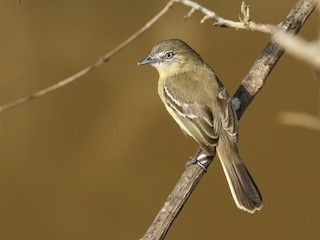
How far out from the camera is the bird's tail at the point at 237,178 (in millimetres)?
3615

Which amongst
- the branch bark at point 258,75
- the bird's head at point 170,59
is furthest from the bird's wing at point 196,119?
the bird's head at point 170,59

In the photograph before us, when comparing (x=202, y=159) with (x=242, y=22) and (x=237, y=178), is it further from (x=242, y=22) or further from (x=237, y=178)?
(x=242, y=22)

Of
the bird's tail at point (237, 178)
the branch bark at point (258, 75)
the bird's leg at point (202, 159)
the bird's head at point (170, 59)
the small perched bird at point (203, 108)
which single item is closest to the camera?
the branch bark at point (258, 75)

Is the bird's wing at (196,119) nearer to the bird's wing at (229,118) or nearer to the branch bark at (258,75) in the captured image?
the bird's wing at (229,118)

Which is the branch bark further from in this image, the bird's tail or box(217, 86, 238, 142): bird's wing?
the bird's tail

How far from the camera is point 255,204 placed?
3611 millimetres

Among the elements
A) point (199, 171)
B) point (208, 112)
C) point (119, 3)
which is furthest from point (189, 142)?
point (199, 171)

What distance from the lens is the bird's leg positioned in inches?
133

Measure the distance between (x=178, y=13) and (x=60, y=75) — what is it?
133 cm

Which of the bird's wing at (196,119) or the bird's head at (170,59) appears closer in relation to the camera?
the bird's wing at (196,119)

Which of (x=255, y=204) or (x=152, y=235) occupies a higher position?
(x=255, y=204)

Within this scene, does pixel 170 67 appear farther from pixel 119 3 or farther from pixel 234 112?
pixel 119 3

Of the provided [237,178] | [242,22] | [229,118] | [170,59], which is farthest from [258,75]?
[242,22]

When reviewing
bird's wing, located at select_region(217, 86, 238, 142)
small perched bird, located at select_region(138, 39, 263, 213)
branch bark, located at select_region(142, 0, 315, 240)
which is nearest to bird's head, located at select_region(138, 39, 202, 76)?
small perched bird, located at select_region(138, 39, 263, 213)
